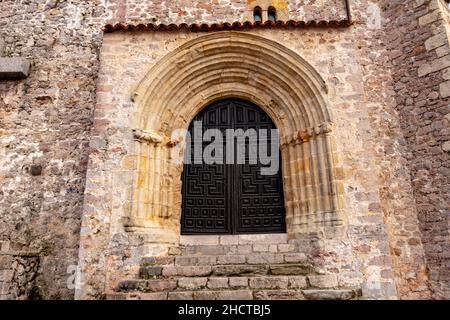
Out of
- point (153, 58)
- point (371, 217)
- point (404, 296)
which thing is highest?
point (153, 58)

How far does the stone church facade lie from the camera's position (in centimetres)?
441

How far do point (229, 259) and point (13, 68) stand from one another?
5.02m

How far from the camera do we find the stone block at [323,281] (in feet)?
13.4

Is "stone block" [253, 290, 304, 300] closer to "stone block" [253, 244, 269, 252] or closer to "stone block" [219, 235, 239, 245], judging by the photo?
"stone block" [253, 244, 269, 252]

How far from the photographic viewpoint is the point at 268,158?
564 cm

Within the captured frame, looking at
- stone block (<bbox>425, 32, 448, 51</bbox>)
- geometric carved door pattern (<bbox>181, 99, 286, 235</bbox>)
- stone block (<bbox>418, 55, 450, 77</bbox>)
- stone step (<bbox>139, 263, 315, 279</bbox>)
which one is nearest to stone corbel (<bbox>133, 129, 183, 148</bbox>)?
geometric carved door pattern (<bbox>181, 99, 286, 235</bbox>)

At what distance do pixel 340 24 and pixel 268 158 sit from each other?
2.36m

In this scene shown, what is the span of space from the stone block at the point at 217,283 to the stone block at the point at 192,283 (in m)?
0.06

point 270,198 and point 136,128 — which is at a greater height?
point 136,128

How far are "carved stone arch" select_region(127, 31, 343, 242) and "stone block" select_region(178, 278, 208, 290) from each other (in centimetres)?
105

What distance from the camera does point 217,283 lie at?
4.06 metres

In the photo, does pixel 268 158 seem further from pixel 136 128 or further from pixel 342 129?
pixel 136 128

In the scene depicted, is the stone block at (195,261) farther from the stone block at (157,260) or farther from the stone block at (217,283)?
the stone block at (217,283)

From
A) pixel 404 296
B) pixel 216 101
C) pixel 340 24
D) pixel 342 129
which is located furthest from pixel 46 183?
pixel 404 296
